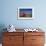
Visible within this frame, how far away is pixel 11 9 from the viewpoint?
418cm

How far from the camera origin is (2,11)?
4.18 metres

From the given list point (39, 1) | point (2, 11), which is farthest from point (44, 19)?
point (2, 11)

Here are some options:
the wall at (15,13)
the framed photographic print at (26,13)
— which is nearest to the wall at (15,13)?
the wall at (15,13)

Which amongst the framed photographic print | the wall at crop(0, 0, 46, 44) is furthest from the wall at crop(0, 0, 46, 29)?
the framed photographic print

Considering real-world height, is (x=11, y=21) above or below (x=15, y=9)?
below

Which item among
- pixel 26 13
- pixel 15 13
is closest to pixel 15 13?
pixel 15 13

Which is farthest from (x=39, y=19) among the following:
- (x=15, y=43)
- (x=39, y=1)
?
(x=15, y=43)

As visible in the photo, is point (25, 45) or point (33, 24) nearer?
point (25, 45)

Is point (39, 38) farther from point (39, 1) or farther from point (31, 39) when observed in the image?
point (39, 1)

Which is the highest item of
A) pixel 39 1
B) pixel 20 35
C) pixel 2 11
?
pixel 39 1

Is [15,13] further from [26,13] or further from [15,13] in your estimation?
[26,13]

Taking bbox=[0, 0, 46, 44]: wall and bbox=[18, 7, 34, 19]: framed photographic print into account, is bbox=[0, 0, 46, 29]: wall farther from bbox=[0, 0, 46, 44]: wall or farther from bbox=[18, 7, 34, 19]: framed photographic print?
bbox=[18, 7, 34, 19]: framed photographic print

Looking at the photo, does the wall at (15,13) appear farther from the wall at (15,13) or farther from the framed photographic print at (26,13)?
the framed photographic print at (26,13)

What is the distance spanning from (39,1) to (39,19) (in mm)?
603
